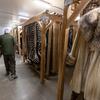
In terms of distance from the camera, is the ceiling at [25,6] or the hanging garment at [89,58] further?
the ceiling at [25,6]

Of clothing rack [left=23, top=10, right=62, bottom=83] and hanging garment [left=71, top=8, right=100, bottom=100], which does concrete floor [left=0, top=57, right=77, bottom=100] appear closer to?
clothing rack [left=23, top=10, right=62, bottom=83]

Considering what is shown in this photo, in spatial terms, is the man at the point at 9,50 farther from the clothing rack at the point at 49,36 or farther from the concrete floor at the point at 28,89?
the clothing rack at the point at 49,36

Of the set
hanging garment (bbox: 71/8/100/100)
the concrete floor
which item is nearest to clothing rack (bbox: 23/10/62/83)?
the concrete floor

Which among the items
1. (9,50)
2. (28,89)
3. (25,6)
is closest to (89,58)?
(28,89)

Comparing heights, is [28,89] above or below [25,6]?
below

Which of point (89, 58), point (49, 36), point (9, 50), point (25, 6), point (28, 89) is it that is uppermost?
point (25, 6)

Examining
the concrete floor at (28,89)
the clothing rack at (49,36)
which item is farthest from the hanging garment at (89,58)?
the clothing rack at (49,36)

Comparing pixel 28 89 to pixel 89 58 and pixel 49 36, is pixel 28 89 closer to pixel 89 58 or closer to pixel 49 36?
pixel 49 36

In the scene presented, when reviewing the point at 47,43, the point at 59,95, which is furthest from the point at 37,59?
the point at 59,95

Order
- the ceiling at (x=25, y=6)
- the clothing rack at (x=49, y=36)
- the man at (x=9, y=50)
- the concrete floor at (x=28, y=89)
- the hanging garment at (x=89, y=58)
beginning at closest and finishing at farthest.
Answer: the hanging garment at (x=89, y=58) < the concrete floor at (x=28, y=89) < the clothing rack at (x=49, y=36) < the man at (x=9, y=50) < the ceiling at (x=25, y=6)

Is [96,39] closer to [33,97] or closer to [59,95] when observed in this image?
[59,95]

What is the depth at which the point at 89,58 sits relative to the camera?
62.8 inches

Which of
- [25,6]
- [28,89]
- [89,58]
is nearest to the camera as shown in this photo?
[89,58]

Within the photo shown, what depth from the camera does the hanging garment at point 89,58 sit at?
55.4 inches
